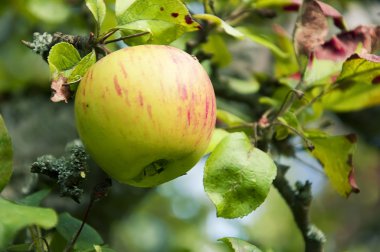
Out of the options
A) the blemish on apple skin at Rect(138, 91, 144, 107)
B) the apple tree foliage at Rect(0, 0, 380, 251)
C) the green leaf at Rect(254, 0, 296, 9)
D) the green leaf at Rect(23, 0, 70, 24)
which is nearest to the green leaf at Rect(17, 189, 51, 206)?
the apple tree foliage at Rect(0, 0, 380, 251)

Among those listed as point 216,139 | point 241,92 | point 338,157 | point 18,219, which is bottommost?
point 241,92

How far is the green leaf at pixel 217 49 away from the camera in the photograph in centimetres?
158

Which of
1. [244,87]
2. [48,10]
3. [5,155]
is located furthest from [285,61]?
[5,155]

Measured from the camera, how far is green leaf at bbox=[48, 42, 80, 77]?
35.8 inches

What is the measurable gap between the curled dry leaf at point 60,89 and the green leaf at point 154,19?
124 millimetres

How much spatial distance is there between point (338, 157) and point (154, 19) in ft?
1.38

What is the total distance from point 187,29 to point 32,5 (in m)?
1.05

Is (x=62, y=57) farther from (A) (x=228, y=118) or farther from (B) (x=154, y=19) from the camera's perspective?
(A) (x=228, y=118)

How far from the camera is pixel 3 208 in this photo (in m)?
0.82

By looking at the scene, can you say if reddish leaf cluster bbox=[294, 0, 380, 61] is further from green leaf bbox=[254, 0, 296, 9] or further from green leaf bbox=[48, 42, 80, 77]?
green leaf bbox=[48, 42, 80, 77]

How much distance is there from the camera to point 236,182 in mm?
982

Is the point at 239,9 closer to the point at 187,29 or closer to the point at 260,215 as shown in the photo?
the point at 187,29

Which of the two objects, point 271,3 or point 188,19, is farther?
point 271,3

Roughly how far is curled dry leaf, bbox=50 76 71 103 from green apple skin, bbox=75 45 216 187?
25 mm
